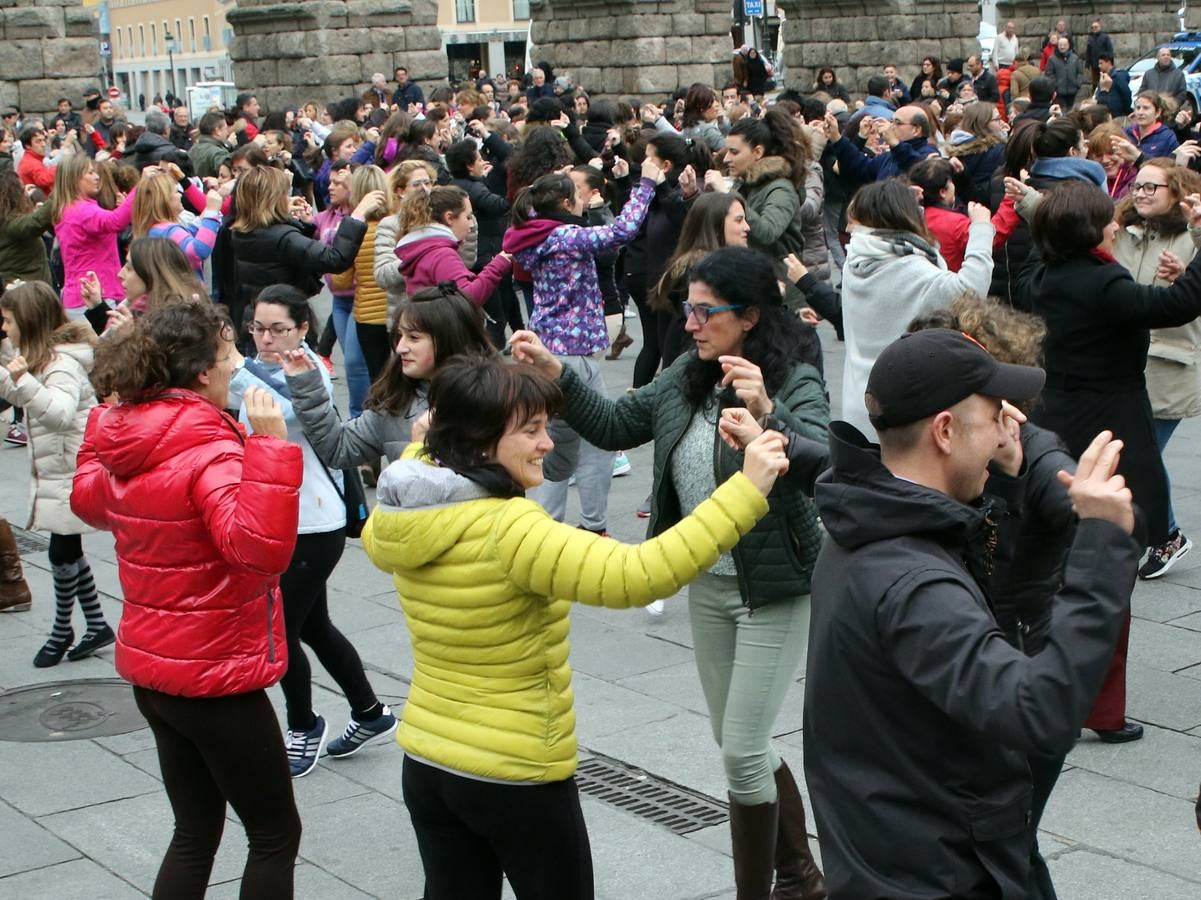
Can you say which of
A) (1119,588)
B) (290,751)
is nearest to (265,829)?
(290,751)

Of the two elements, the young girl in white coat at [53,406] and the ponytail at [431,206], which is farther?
the ponytail at [431,206]

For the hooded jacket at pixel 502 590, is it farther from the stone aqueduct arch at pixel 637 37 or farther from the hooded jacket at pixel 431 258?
the stone aqueduct arch at pixel 637 37

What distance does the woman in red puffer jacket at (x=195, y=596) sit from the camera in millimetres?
4004

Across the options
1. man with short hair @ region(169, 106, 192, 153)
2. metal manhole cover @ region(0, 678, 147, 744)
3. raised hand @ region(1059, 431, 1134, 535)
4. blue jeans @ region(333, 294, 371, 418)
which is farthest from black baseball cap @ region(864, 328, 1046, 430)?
man with short hair @ region(169, 106, 192, 153)

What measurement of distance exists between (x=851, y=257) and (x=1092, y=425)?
1.11m

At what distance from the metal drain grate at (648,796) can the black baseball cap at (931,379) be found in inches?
106

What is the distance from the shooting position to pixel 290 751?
577cm

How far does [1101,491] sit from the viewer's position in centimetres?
256

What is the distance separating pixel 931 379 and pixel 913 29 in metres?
30.8

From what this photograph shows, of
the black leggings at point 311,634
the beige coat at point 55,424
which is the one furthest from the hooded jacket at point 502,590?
the beige coat at point 55,424

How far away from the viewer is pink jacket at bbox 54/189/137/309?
11.7 meters

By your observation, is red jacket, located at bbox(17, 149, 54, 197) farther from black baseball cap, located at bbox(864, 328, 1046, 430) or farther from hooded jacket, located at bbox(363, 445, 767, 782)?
black baseball cap, located at bbox(864, 328, 1046, 430)

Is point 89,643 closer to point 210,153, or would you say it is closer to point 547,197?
point 547,197

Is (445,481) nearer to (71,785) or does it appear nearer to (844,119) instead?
(71,785)
